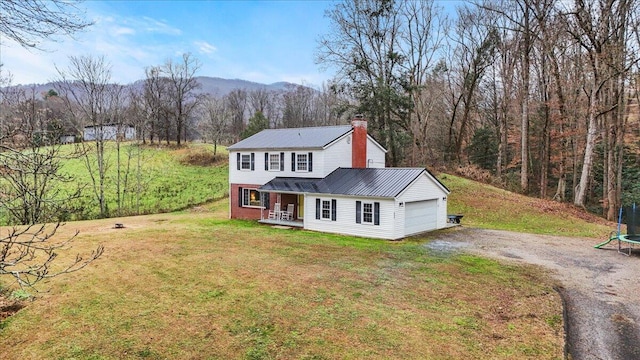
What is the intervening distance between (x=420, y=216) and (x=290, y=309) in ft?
40.9

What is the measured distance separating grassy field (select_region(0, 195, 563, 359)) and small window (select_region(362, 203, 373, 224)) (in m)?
3.52

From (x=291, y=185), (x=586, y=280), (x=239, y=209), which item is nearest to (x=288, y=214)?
(x=291, y=185)

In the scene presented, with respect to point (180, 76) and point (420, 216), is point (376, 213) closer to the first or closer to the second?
point (420, 216)

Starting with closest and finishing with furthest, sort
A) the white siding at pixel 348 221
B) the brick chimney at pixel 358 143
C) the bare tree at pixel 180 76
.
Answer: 1. the white siding at pixel 348 221
2. the brick chimney at pixel 358 143
3. the bare tree at pixel 180 76

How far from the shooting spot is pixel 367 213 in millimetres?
19297

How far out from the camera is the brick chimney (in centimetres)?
2353

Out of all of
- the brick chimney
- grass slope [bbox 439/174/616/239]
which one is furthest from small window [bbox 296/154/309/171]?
grass slope [bbox 439/174/616/239]

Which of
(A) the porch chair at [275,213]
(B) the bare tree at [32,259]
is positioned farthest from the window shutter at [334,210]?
(B) the bare tree at [32,259]

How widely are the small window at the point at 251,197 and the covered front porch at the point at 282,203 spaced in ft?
3.59

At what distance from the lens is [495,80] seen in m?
39.4

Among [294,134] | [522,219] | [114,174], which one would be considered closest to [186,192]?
[114,174]

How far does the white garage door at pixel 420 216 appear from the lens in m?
19.7

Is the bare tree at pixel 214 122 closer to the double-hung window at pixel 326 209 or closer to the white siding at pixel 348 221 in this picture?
the white siding at pixel 348 221

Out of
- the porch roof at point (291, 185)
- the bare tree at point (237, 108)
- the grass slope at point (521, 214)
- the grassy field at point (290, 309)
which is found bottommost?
the grassy field at point (290, 309)
